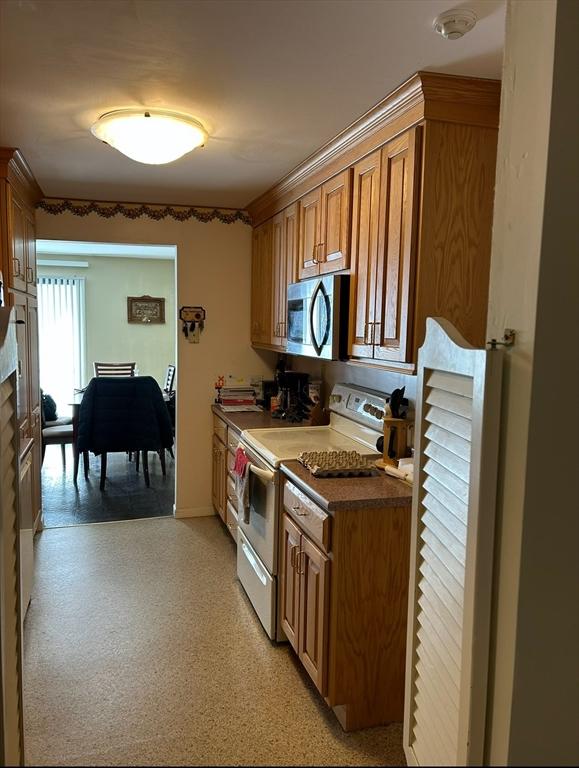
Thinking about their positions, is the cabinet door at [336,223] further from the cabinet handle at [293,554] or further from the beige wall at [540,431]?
the beige wall at [540,431]

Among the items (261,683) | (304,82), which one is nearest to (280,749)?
(261,683)

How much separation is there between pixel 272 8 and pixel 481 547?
1.47m

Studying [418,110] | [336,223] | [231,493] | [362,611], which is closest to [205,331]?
[231,493]

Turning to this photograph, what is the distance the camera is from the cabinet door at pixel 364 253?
238cm

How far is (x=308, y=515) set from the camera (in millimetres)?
2256

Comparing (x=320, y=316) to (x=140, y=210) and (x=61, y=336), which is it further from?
(x=61, y=336)

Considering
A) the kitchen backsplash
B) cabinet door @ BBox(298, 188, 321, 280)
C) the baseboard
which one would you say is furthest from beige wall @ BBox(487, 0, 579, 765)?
the baseboard

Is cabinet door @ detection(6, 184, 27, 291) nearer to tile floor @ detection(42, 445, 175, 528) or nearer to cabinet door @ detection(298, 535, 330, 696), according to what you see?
tile floor @ detection(42, 445, 175, 528)

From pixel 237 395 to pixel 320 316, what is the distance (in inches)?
68.7

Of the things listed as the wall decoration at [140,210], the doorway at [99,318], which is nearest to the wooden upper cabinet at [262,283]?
the wall decoration at [140,210]

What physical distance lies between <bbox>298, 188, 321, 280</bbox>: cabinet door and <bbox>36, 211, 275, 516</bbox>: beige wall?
1.18 m

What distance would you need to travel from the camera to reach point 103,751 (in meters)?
0.80

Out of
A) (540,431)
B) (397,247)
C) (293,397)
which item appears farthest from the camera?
(293,397)

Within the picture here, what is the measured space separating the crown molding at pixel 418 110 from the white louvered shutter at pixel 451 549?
1.27 metres
